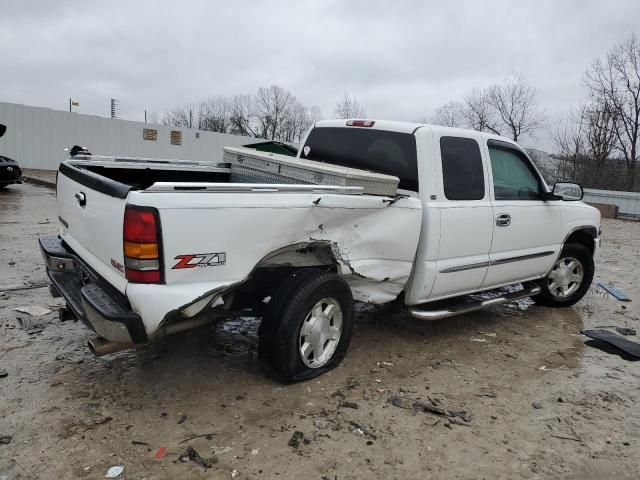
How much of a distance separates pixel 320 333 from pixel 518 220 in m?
2.43

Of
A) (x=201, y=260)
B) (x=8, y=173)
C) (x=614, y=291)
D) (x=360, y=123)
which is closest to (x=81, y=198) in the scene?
(x=201, y=260)

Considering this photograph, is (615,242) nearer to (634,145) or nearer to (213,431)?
(213,431)

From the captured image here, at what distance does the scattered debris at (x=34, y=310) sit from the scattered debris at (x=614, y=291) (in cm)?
668

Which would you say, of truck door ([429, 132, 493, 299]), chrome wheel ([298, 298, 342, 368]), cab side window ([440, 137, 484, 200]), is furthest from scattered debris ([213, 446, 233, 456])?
cab side window ([440, 137, 484, 200])

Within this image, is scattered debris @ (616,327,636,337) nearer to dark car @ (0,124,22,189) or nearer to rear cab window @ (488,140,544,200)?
rear cab window @ (488,140,544,200)

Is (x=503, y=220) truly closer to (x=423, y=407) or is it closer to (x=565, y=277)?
(x=565, y=277)

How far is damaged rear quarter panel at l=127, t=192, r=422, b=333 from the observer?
272cm

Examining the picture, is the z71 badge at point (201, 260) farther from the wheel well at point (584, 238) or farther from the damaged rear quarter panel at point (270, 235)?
the wheel well at point (584, 238)

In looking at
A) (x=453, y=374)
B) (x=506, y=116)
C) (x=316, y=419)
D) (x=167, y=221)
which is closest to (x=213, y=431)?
(x=316, y=419)

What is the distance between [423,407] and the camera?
3.35m

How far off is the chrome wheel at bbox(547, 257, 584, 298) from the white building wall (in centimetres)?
2459

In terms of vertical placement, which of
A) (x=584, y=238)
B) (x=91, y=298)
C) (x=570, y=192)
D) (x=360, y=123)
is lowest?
(x=91, y=298)

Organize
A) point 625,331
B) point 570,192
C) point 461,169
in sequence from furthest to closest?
point 570,192
point 625,331
point 461,169

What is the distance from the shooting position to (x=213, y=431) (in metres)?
2.96
